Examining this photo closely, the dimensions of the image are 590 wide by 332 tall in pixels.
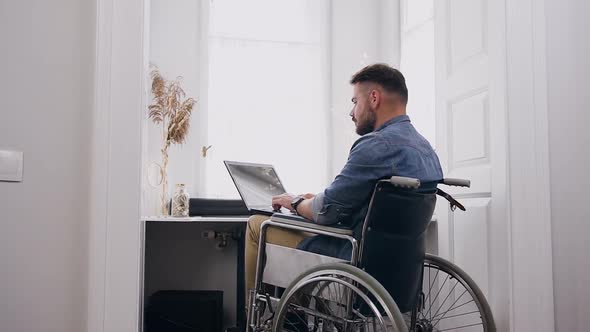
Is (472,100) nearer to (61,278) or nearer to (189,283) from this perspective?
(61,278)

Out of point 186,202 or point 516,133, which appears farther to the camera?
point 186,202

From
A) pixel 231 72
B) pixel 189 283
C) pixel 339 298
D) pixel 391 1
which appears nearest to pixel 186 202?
pixel 189 283

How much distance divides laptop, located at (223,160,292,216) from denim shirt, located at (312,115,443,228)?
12.6 inches

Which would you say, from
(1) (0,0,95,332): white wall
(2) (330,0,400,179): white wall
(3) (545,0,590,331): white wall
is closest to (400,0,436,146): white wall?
(2) (330,0,400,179): white wall

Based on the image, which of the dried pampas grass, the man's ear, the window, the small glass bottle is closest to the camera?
the man's ear

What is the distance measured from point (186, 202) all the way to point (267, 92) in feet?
3.09

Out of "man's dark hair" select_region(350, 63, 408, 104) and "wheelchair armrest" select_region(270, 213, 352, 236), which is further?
"man's dark hair" select_region(350, 63, 408, 104)

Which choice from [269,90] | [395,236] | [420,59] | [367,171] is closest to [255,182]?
[367,171]

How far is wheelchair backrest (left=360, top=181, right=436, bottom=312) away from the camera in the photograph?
1536 mm

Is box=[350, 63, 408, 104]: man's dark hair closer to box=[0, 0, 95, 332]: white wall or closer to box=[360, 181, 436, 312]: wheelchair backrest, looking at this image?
box=[360, 181, 436, 312]: wheelchair backrest

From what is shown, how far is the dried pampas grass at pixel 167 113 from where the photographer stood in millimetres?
2977

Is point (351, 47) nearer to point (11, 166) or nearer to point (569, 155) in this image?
point (569, 155)

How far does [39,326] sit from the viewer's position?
1596 mm

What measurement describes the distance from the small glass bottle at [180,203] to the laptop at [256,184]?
681 millimetres
